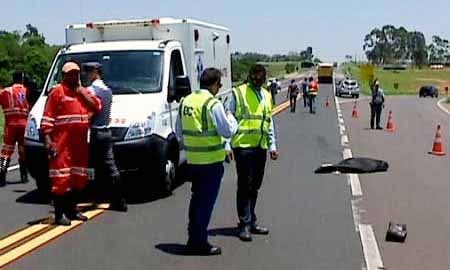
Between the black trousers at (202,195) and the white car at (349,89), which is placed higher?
the black trousers at (202,195)

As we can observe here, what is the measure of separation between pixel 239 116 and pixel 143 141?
8.25 ft

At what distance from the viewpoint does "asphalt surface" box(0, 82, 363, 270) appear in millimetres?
7285

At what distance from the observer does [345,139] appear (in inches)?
927

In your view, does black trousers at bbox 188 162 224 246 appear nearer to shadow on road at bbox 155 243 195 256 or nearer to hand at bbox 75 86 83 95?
shadow on road at bbox 155 243 195 256

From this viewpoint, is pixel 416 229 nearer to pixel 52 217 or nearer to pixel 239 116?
pixel 239 116

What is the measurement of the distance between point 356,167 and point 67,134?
770 cm

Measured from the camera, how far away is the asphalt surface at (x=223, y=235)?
7285 millimetres

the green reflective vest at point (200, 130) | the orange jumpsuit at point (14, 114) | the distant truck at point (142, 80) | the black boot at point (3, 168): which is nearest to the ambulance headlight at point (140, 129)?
the distant truck at point (142, 80)

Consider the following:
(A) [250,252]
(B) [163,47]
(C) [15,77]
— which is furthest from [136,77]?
(A) [250,252]

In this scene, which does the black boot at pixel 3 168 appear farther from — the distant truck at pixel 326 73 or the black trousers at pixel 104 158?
the distant truck at pixel 326 73

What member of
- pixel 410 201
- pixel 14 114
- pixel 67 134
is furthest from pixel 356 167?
pixel 67 134

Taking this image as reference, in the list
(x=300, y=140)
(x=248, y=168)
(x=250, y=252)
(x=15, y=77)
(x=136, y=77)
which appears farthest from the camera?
(x=300, y=140)

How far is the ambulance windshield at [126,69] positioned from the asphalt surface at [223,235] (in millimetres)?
1645

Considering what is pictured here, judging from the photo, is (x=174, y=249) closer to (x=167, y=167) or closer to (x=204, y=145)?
(x=204, y=145)
